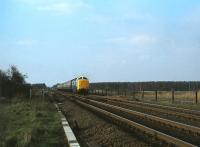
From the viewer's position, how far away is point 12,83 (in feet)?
218

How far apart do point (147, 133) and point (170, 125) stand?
2.78m

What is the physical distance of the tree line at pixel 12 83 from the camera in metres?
64.1

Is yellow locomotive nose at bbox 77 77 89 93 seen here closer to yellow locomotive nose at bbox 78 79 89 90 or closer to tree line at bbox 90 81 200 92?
yellow locomotive nose at bbox 78 79 89 90

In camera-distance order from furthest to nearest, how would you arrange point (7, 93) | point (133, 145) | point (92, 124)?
1. point (7, 93)
2. point (92, 124)
3. point (133, 145)

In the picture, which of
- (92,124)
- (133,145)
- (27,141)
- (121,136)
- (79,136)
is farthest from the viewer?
(92,124)

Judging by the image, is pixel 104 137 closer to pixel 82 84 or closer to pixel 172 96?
pixel 172 96

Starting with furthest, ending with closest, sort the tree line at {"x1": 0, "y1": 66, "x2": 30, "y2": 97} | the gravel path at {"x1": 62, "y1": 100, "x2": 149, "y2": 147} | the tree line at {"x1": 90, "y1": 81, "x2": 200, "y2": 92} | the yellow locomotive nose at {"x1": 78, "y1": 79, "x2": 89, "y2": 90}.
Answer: the tree line at {"x1": 90, "y1": 81, "x2": 200, "y2": 92} < the yellow locomotive nose at {"x1": 78, "y1": 79, "x2": 89, "y2": 90} < the tree line at {"x1": 0, "y1": 66, "x2": 30, "y2": 97} < the gravel path at {"x1": 62, "y1": 100, "x2": 149, "y2": 147}

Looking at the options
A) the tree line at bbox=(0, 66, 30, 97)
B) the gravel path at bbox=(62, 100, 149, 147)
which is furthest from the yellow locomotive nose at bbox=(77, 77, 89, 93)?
the gravel path at bbox=(62, 100, 149, 147)

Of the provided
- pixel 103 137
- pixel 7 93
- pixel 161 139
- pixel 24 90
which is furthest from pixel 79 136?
pixel 24 90

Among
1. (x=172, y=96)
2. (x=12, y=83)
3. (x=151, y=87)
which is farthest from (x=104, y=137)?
(x=151, y=87)

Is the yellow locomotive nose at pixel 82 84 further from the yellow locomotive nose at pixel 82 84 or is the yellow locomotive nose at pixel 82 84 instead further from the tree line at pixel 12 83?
the tree line at pixel 12 83

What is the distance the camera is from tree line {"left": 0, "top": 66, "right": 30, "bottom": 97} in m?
64.1

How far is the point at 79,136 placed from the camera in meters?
17.9

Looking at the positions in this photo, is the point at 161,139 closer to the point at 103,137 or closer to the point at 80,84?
the point at 103,137
